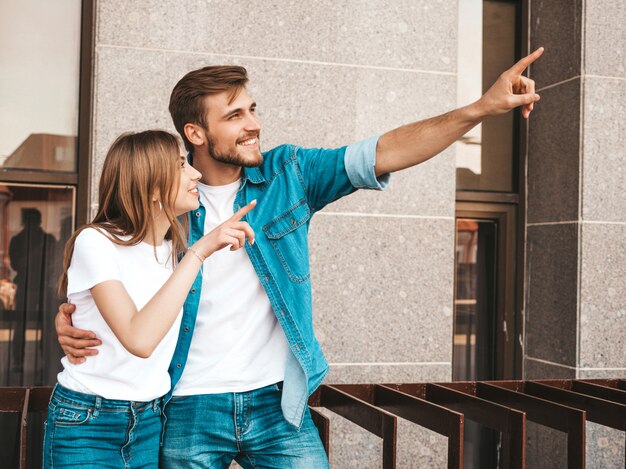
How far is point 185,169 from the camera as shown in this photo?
7.67ft

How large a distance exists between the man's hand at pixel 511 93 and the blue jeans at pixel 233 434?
1102 millimetres

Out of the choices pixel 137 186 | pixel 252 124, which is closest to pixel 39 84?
pixel 252 124

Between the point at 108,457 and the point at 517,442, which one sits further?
the point at 517,442

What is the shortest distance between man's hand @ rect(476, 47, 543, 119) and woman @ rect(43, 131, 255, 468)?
2.59ft

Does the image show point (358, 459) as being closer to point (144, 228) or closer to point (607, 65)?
point (144, 228)

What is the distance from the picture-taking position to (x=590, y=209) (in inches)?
169

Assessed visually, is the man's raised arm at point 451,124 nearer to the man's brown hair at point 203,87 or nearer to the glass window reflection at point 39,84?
the man's brown hair at point 203,87

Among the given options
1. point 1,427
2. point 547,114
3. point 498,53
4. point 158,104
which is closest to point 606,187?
point 547,114

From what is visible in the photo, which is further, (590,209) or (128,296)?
(590,209)

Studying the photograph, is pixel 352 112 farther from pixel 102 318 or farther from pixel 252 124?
pixel 102 318

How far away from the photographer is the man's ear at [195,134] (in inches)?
103

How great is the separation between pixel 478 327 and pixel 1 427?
2742 mm

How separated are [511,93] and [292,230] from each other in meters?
0.81

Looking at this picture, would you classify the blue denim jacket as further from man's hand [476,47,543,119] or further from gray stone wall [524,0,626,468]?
gray stone wall [524,0,626,468]
